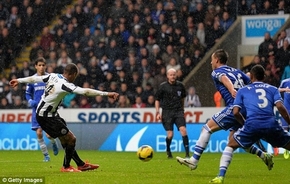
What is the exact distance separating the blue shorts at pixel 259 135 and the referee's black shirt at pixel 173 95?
7743 millimetres

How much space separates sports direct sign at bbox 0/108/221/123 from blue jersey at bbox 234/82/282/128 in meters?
11.9

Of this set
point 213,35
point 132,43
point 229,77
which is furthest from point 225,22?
point 229,77

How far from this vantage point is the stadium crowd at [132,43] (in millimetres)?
25062

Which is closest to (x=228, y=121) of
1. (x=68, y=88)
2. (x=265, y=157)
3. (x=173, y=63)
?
(x=265, y=157)

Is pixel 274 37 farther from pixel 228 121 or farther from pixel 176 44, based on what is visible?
pixel 228 121

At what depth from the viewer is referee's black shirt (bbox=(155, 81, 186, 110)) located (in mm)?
18609

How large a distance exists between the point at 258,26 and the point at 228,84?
557 inches

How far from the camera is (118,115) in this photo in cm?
2405

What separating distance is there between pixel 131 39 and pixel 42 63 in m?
9.98

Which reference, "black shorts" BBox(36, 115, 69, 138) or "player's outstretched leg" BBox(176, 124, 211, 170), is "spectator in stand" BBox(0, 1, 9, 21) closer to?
"black shorts" BBox(36, 115, 69, 138)

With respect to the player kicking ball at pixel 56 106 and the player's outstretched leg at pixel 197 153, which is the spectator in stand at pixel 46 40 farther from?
the player's outstretched leg at pixel 197 153

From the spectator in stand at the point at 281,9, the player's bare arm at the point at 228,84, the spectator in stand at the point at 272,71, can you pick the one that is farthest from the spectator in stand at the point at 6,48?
the player's bare arm at the point at 228,84

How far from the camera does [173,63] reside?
24578 millimetres

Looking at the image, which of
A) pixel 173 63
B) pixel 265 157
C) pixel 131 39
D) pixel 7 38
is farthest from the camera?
pixel 7 38
